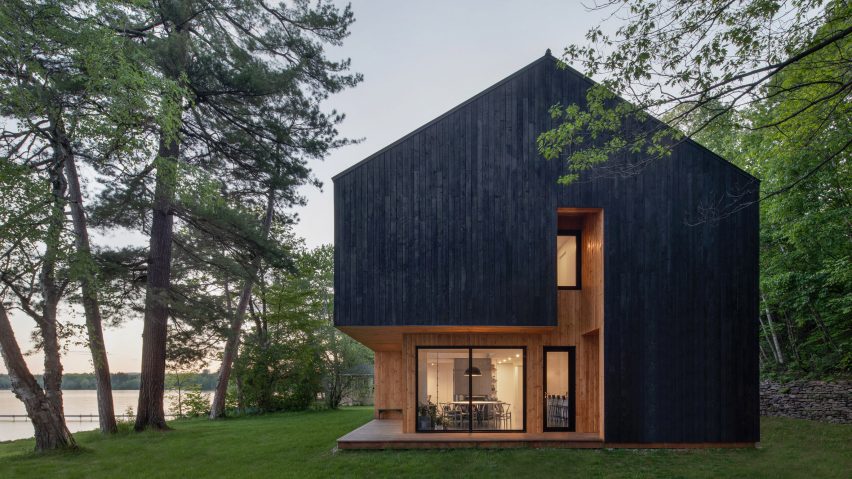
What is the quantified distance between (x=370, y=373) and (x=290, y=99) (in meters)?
15.0

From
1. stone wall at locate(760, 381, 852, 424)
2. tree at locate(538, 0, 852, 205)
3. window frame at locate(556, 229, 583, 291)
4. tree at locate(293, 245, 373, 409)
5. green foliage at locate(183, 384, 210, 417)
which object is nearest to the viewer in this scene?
tree at locate(538, 0, 852, 205)

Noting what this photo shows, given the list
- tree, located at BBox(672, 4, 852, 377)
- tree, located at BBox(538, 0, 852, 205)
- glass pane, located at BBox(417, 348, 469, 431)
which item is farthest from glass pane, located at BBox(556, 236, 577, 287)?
tree, located at BBox(538, 0, 852, 205)

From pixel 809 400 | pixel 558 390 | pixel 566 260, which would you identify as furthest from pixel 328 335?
pixel 809 400

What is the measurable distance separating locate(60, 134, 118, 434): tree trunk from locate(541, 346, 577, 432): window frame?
7972 millimetres

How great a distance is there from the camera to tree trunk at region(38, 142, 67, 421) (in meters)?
7.13

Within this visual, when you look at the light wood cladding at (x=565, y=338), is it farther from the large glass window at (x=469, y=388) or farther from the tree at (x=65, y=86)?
the tree at (x=65, y=86)

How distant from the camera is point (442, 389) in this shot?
1020 centimetres

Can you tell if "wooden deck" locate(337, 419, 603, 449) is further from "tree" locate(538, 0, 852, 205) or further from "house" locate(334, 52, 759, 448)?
"tree" locate(538, 0, 852, 205)

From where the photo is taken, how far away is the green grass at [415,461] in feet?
25.2

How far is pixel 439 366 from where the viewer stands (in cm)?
1030

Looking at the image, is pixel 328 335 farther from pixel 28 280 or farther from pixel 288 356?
pixel 28 280

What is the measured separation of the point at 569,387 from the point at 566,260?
8.22 feet

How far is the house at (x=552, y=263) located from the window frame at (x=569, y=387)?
0.04 metres

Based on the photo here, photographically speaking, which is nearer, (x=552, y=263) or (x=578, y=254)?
(x=552, y=263)
